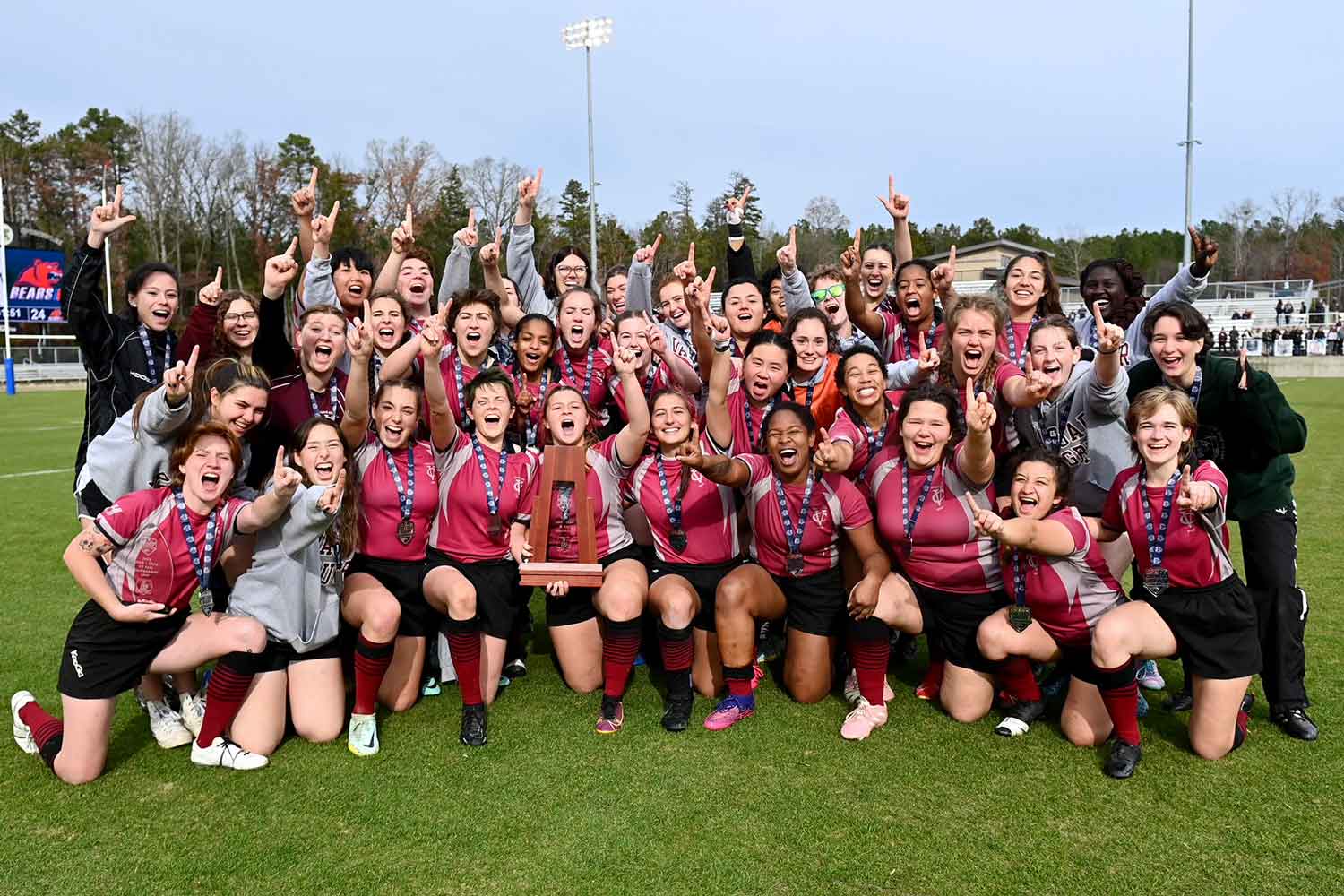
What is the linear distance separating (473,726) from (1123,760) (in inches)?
100

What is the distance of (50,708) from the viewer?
4.18m

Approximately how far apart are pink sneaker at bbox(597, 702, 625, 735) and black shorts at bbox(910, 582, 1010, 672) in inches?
56.9

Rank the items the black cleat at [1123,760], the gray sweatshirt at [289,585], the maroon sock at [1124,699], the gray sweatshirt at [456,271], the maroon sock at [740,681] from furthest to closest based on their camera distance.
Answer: the gray sweatshirt at [456,271], the maroon sock at [740,681], the gray sweatshirt at [289,585], the maroon sock at [1124,699], the black cleat at [1123,760]

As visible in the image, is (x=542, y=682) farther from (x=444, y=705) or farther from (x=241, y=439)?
(x=241, y=439)

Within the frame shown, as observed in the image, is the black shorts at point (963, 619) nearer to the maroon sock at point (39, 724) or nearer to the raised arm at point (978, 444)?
the raised arm at point (978, 444)

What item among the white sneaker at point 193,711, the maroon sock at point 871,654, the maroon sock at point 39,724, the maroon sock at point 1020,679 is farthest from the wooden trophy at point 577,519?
the maroon sock at point 39,724

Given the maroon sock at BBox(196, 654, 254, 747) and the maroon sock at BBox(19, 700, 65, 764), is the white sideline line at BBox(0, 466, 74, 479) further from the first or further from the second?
the maroon sock at BBox(196, 654, 254, 747)

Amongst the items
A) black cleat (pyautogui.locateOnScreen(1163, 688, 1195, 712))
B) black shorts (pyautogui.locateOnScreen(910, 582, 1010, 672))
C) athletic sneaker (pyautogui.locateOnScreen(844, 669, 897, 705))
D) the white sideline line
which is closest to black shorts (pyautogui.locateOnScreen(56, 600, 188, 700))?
athletic sneaker (pyautogui.locateOnScreen(844, 669, 897, 705))

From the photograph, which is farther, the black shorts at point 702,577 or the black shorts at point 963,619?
the black shorts at point 702,577

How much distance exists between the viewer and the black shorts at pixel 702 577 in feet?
14.2

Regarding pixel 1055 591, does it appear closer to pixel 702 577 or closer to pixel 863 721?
pixel 863 721

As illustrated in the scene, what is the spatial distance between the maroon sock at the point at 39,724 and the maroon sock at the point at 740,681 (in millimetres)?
2683

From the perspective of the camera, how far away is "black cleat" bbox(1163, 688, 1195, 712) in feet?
13.5

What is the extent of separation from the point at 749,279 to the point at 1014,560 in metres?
2.16
